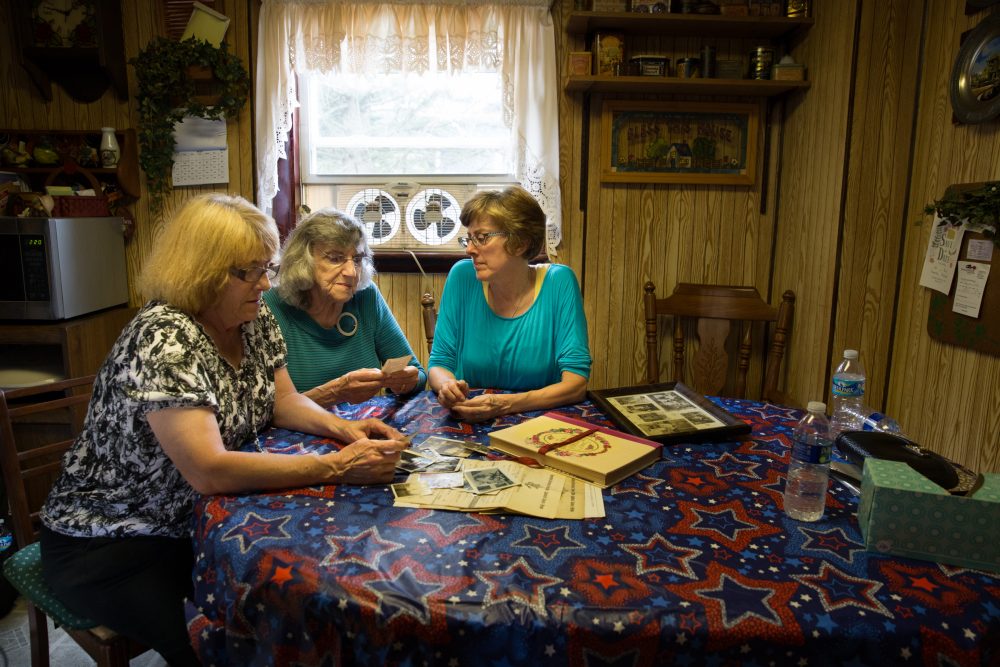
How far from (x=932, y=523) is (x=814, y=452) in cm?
19

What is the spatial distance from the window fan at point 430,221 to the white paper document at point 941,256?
1.89m

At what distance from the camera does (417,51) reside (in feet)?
9.61

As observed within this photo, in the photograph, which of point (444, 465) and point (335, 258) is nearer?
point (444, 465)

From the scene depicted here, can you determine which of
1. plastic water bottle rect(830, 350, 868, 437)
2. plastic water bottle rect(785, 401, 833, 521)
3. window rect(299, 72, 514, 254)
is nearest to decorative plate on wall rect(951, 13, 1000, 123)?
plastic water bottle rect(830, 350, 868, 437)

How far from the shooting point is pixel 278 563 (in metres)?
0.97

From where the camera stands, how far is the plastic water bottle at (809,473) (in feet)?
3.62

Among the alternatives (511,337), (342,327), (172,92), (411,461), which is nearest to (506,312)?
(511,337)

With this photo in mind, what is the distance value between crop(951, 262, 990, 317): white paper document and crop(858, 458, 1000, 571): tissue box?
Answer: 1.21 meters

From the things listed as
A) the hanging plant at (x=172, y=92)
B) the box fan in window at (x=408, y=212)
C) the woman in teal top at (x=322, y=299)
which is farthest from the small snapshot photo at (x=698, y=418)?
the hanging plant at (x=172, y=92)

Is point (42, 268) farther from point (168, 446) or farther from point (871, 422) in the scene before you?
A: point (871, 422)

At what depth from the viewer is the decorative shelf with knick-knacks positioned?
2957 mm

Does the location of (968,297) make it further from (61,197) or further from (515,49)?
(61,197)

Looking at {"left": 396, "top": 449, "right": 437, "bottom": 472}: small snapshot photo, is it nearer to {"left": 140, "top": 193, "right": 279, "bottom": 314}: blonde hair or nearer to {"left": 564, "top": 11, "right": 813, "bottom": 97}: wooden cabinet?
{"left": 140, "top": 193, "right": 279, "bottom": 314}: blonde hair

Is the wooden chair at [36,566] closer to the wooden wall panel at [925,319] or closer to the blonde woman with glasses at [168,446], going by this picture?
the blonde woman with glasses at [168,446]
